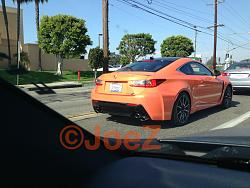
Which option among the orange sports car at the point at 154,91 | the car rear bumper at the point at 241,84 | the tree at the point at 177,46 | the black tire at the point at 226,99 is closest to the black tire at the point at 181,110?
the orange sports car at the point at 154,91

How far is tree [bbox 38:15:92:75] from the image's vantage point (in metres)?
27.9

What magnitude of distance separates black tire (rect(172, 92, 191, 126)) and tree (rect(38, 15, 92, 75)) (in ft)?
72.0

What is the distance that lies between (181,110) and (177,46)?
2037 inches

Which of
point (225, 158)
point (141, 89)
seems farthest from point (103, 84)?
point (225, 158)

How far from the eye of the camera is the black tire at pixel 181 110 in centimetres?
652

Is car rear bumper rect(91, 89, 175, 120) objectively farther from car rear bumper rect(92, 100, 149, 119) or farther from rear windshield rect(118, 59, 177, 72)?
rear windshield rect(118, 59, 177, 72)

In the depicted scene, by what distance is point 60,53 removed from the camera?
2816 centimetres

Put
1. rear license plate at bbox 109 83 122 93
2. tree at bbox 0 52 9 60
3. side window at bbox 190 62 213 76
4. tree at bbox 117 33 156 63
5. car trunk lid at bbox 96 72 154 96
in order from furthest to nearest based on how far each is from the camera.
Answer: tree at bbox 117 33 156 63 < side window at bbox 190 62 213 76 < rear license plate at bbox 109 83 122 93 < car trunk lid at bbox 96 72 154 96 < tree at bbox 0 52 9 60

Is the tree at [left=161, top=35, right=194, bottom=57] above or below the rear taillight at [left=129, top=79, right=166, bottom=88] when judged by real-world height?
above

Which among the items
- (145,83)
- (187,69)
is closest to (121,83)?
(145,83)

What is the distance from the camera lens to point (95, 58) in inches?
1017

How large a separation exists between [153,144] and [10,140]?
1.22 metres

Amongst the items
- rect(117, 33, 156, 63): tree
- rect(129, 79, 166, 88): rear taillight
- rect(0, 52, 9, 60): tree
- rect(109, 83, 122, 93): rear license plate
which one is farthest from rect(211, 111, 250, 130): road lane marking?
rect(117, 33, 156, 63): tree

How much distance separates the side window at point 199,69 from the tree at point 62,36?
68.5 feet
